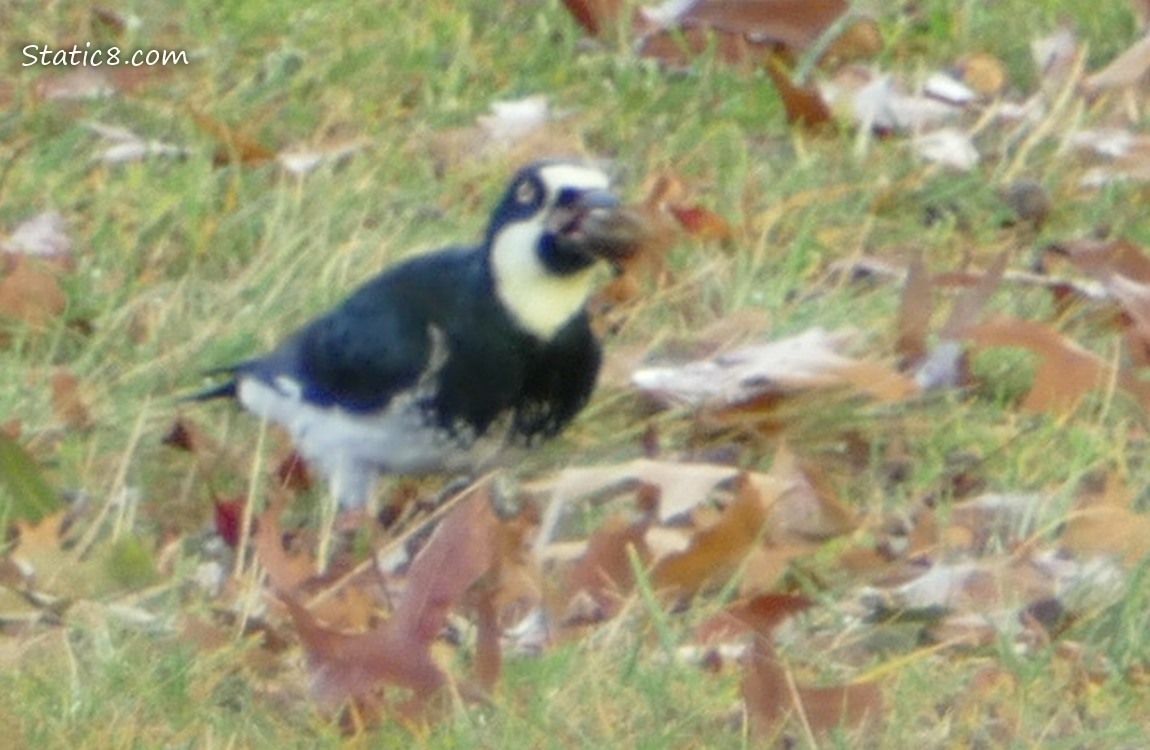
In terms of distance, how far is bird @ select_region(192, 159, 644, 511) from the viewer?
4.21m

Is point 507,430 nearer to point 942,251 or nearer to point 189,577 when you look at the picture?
point 189,577

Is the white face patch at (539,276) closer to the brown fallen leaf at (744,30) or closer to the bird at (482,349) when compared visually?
the bird at (482,349)

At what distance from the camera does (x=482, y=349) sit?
13.8 ft

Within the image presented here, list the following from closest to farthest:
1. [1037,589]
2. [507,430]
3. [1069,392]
→ [1037,589] < [507,430] < [1069,392]

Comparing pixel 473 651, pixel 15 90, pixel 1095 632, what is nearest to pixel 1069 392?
pixel 1095 632

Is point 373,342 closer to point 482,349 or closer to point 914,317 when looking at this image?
point 482,349

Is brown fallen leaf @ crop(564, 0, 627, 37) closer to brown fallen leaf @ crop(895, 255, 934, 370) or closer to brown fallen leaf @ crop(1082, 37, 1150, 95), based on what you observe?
brown fallen leaf @ crop(1082, 37, 1150, 95)

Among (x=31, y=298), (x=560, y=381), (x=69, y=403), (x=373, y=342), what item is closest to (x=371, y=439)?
(x=373, y=342)

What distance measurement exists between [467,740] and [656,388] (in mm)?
1528

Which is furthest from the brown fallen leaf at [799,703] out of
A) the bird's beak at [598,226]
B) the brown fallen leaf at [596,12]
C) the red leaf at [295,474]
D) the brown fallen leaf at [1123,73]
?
the brown fallen leaf at [596,12]

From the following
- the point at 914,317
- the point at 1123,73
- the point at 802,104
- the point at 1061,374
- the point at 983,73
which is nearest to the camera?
the point at 1061,374

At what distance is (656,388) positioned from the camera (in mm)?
4609

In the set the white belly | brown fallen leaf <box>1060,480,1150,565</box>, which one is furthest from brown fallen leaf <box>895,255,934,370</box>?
the white belly

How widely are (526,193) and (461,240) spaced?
0.99m
